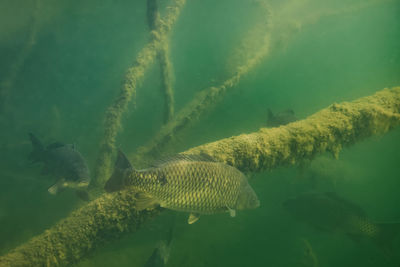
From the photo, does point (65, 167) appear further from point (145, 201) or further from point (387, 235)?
point (387, 235)

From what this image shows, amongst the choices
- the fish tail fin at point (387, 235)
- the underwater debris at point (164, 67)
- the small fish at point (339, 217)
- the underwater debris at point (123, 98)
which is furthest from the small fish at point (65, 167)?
the fish tail fin at point (387, 235)

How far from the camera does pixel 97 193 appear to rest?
18.2 feet

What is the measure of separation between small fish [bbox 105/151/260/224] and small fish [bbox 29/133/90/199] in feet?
8.50

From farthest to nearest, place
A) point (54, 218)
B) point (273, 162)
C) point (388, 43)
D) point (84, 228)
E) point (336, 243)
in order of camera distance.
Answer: point (388, 43), point (336, 243), point (54, 218), point (273, 162), point (84, 228)

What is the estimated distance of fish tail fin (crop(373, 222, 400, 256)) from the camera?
5008 mm

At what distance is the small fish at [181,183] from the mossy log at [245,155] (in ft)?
2.10

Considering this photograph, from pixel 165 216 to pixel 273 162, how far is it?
3.72 metres

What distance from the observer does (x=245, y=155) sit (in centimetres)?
328

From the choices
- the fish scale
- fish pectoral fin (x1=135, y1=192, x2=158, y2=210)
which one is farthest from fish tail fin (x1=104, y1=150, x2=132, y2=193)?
fish pectoral fin (x1=135, y1=192, x2=158, y2=210)

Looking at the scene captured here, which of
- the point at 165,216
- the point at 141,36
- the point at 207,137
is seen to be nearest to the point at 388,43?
the point at 141,36

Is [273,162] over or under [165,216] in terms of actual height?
over

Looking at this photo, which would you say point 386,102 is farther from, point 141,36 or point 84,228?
point 141,36

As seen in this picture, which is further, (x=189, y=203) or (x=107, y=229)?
Answer: (x=107, y=229)

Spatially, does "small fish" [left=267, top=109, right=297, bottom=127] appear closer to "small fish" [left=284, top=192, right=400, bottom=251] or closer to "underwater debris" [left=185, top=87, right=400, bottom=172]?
"underwater debris" [left=185, top=87, right=400, bottom=172]
